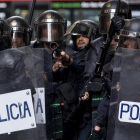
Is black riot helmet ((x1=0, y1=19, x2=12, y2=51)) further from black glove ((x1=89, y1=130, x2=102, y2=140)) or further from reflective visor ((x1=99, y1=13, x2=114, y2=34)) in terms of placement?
reflective visor ((x1=99, y1=13, x2=114, y2=34))

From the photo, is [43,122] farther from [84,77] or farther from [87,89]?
[84,77]

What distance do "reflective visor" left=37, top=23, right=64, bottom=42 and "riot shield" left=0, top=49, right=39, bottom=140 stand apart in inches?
94.9

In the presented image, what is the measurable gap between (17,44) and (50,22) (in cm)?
57

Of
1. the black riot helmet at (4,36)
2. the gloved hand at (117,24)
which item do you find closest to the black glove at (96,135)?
the gloved hand at (117,24)

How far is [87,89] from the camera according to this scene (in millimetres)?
4766

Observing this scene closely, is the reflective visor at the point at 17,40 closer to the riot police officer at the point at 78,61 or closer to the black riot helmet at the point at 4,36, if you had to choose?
the riot police officer at the point at 78,61

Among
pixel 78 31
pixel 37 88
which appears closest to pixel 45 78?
pixel 37 88

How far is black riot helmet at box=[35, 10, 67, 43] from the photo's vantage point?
5.86m

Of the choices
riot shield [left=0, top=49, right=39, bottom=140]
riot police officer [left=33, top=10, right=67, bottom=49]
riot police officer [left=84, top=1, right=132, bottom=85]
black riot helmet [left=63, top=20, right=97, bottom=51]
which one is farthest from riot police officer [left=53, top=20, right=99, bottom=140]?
riot shield [left=0, top=49, right=39, bottom=140]

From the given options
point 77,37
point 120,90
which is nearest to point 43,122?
point 120,90

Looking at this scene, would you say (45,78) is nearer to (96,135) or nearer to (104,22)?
(96,135)

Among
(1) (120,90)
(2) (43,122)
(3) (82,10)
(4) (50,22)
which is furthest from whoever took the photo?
(3) (82,10)

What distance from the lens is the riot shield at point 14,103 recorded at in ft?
11.0

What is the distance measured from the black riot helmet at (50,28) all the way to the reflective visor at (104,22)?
1.81ft
